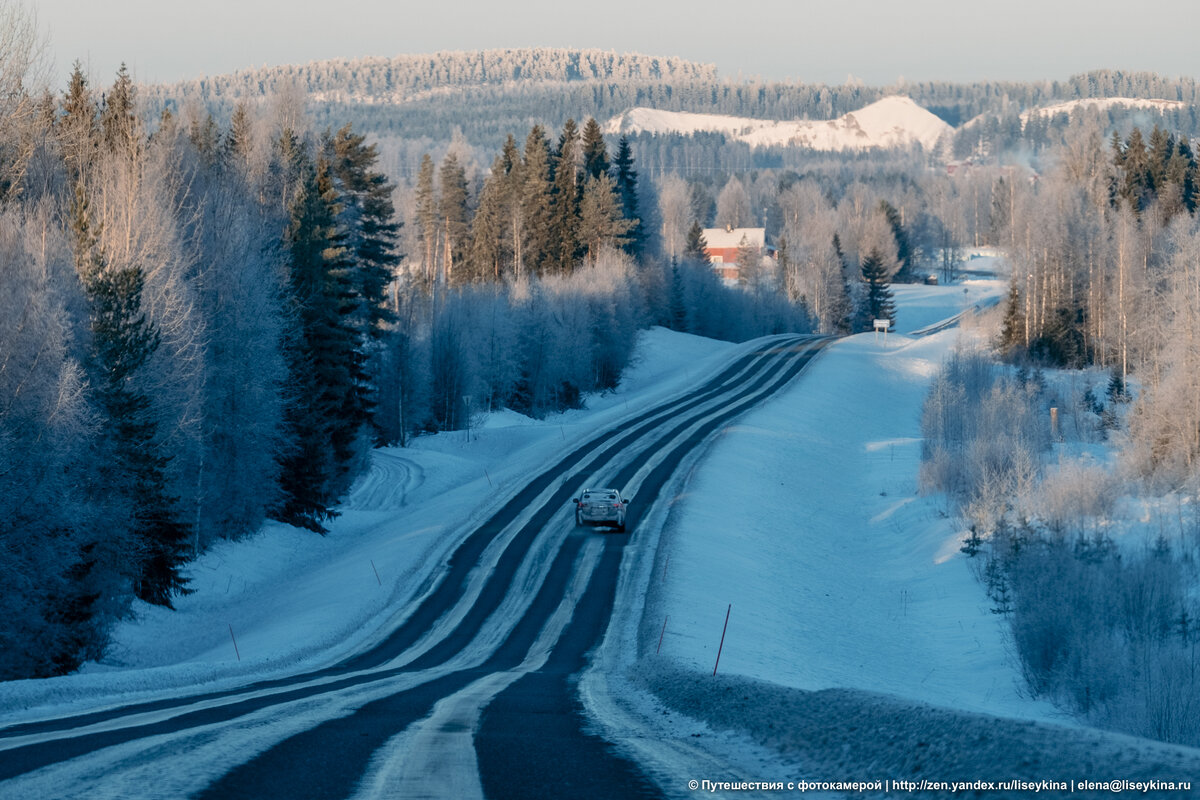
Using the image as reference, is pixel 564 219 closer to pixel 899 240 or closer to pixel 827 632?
pixel 827 632

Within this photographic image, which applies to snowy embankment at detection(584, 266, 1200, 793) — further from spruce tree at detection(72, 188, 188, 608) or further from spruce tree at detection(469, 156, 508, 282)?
spruce tree at detection(469, 156, 508, 282)

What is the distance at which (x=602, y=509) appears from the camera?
35.5 metres

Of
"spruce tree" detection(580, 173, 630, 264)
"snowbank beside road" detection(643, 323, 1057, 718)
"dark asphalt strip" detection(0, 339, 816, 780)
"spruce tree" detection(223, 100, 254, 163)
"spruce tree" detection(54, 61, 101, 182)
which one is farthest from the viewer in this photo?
"spruce tree" detection(580, 173, 630, 264)

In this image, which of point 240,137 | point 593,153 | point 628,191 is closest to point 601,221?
point 593,153

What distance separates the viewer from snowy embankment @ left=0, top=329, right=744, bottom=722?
1698cm

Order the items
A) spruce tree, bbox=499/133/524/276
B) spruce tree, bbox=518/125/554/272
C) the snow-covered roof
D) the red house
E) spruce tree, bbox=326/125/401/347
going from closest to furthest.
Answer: spruce tree, bbox=326/125/401/347
spruce tree, bbox=499/133/524/276
spruce tree, bbox=518/125/554/272
the red house
the snow-covered roof

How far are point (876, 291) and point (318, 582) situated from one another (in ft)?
343

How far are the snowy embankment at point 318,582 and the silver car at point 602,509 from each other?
4.51 meters

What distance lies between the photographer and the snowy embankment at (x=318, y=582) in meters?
17.0

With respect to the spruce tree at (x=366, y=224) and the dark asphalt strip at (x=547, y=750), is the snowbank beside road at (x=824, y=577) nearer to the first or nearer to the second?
the dark asphalt strip at (x=547, y=750)

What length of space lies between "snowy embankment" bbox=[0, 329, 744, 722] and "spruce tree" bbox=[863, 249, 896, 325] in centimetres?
6786

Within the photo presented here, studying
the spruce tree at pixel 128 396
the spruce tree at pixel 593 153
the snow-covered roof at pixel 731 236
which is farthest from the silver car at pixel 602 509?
the snow-covered roof at pixel 731 236

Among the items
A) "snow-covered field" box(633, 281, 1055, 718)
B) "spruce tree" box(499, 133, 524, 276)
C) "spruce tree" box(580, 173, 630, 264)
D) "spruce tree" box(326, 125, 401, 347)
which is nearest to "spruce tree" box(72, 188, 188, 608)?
"snow-covered field" box(633, 281, 1055, 718)

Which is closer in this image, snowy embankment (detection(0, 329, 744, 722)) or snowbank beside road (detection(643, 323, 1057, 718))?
snowy embankment (detection(0, 329, 744, 722))
